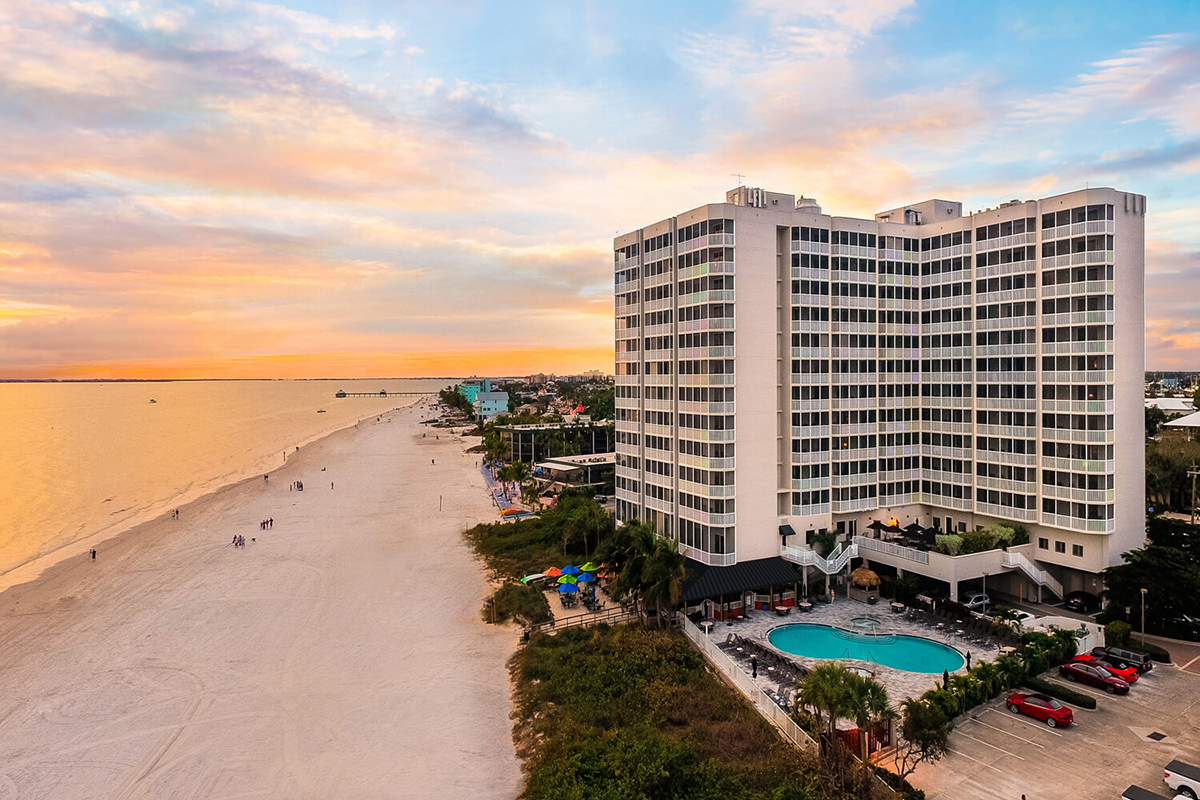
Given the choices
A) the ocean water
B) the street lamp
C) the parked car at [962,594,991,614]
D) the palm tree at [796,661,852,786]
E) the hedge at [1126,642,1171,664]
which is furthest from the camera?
the ocean water

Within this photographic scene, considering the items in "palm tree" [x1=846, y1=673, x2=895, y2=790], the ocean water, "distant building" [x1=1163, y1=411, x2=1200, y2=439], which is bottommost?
the ocean water

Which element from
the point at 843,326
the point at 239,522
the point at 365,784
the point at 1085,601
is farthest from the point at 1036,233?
the point at 239,522

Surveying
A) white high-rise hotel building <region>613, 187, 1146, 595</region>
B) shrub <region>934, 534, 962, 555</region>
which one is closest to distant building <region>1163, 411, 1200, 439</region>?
white high-rise hotel building <region>613, 187, 1146, 595</region>

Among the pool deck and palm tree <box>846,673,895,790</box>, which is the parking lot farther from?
palm tree <box>846,673,895,790</box>

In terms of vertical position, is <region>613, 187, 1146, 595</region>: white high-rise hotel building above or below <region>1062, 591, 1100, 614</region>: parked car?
above

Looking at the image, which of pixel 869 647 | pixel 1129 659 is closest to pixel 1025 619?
pixel 1129 659

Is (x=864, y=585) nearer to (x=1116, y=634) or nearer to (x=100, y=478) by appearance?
(x=1116, y=634)

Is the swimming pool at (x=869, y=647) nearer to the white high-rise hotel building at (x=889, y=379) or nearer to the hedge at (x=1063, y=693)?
the hedge at (x=1063, y=693)

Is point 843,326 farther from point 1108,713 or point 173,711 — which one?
point 173,711
